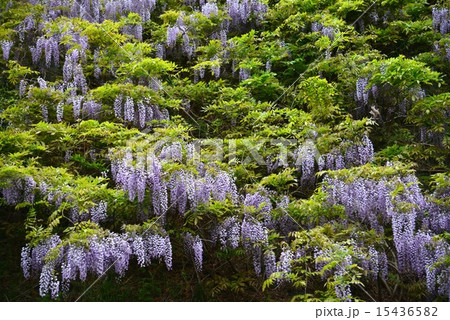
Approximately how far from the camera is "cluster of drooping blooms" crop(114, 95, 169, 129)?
271 inches

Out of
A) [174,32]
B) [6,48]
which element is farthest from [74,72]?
[174,32]

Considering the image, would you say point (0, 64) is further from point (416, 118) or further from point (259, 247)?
point (416, 118)

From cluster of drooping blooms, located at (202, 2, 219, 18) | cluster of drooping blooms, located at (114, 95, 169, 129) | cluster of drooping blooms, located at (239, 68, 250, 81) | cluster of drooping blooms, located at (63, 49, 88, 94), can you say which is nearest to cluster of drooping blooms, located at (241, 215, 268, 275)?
cluster of drooping blooms, located at (114, 95, 169, 129)

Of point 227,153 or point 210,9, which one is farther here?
point 210,9

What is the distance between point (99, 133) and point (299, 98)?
3277 millimetres

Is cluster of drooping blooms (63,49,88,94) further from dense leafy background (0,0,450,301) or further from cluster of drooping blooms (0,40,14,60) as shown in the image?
cluster of drooping blooms (0,40,14,60)

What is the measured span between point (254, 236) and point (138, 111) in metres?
3.19

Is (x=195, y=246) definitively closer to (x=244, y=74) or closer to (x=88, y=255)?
(x=88, y=255)

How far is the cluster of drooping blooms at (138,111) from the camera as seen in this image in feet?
22.6

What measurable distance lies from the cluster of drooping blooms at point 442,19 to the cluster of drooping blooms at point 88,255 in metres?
6.67

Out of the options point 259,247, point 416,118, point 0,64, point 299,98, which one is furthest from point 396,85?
point 0,64

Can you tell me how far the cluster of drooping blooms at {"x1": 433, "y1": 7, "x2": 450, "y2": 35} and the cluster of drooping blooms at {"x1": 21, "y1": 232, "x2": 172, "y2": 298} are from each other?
667cm

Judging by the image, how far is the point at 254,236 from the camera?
4.91 metres
